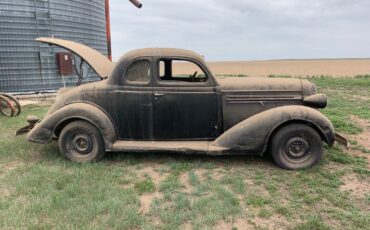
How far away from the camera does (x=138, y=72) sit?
18.1 feet

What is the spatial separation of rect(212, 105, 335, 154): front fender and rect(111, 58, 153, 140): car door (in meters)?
1.22

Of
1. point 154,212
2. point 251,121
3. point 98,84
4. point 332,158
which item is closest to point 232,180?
point 251,121

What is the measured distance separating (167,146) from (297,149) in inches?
75.8

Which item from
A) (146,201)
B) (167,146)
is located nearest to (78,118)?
(167,146)

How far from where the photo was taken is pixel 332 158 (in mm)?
5555

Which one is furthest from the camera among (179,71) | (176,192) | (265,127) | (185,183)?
(179,71)

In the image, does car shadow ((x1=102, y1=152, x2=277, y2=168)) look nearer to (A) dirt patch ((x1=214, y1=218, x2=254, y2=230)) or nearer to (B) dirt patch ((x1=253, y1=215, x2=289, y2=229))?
(B) dirt patch ((x1=253, y1=215, x2=289, y2=229))

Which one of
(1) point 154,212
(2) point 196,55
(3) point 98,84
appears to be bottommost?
(1) point 154,212

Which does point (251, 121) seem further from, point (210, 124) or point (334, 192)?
point (334, 192)

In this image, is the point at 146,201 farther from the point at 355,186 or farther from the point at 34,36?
the point at 34,36

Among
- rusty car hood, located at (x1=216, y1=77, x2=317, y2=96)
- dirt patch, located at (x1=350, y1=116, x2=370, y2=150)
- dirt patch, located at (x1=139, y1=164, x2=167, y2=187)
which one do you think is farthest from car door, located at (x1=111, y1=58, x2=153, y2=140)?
dirt patch, located at (x1=350, y1=116, x2=370, y2=150)

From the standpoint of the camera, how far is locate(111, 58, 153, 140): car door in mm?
5445

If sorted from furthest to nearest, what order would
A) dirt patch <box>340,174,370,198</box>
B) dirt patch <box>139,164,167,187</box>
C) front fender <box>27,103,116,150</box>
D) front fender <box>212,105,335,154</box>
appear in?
front fender <box>27,103,116,150</box> < front fender <box>212,105,335,154</box> < dirt patch <box>139,164,167,187</box> < dirt patch <box>340,174,370,198</box>

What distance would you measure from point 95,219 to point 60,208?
50 cm
